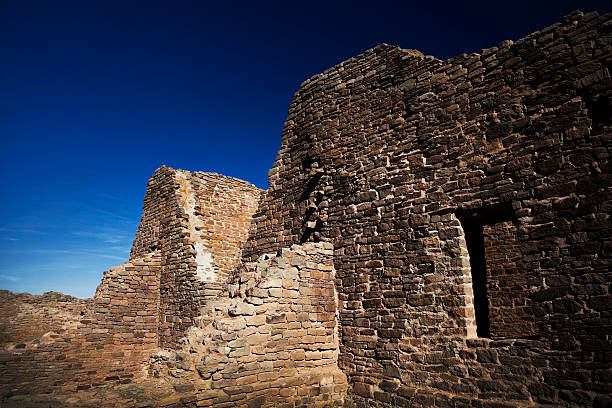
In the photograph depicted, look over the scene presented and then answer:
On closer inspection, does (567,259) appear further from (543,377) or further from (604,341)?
(543,377)

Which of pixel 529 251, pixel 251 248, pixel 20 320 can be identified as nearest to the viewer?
pixel 529 251

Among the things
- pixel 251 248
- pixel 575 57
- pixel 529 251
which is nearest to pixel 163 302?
pixel 251 248

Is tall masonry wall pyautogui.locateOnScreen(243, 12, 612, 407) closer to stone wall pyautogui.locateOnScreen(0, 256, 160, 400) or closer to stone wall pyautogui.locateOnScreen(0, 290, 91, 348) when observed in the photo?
stone wall pyautogui.locateOnScreen(0, 256, 160, 400)

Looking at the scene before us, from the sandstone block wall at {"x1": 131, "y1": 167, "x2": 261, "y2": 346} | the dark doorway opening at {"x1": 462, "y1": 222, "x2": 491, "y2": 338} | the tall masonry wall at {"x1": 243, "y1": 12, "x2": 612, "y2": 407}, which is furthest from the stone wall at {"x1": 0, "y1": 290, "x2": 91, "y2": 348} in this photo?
the dark doorway opening at {"x1": 462, "y1": 222, "x2": 491, "y2": 338}

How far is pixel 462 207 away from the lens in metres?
6.54

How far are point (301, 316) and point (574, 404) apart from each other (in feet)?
13.8

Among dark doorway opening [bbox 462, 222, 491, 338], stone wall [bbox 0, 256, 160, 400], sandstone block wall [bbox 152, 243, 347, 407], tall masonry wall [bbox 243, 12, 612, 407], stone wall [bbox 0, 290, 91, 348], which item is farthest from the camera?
stone wall [bbox 0, 290, 91, 348]

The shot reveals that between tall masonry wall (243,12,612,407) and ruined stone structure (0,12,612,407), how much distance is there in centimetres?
2

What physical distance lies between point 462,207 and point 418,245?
0.96 metres

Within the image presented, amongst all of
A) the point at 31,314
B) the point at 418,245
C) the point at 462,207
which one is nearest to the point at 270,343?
the point at 418,245

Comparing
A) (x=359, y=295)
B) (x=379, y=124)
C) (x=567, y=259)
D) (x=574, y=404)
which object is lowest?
(x=574, y=404)

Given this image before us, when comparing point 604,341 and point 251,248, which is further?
point 251,248

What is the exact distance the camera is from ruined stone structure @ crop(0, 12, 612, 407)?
5395 mm

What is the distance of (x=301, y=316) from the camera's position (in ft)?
24.5
